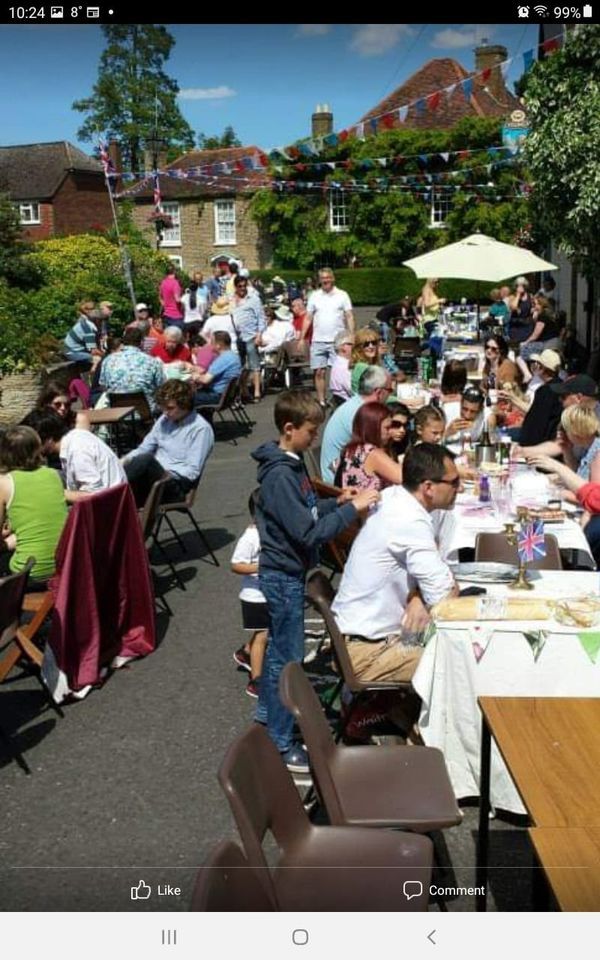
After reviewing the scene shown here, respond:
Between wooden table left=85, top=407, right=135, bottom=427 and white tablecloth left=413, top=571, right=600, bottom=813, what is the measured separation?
505 cm

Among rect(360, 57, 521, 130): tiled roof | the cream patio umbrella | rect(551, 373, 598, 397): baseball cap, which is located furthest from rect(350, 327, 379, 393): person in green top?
the cream patio umbrella

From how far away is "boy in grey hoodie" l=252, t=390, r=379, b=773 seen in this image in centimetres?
347

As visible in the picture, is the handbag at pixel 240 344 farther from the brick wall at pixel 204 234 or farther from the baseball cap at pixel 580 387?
the baseball cap at pixel 580 387

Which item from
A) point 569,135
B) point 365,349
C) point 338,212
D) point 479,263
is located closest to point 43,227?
point 338,212

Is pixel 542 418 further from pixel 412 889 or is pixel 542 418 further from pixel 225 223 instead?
pixel 225 223

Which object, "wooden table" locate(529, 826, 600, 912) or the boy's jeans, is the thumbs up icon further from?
the boy's jeans

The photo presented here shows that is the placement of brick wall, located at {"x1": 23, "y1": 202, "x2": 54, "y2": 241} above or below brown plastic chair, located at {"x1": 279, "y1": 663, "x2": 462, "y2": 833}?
above

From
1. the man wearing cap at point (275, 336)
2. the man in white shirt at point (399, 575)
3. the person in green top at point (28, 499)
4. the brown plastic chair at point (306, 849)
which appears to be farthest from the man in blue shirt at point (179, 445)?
the man wearing cap at point (275, 336)

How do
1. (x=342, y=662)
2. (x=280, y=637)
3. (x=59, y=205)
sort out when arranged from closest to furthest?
(x=342, y=662) → (x=280, y=637) → (x=59, y=205)

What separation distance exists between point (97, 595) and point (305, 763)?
4.60ft

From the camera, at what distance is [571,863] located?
1.98 metres

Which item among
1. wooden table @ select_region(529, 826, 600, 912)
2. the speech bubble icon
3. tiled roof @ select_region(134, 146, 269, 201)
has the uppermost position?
tiled roof @ select_region(134, 146, 269, 201)

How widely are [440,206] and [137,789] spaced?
2381 cm
